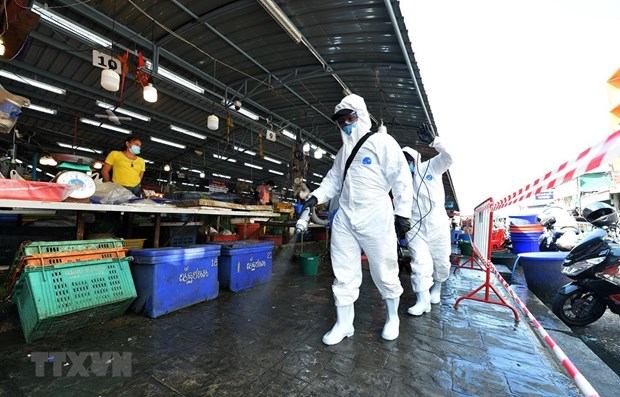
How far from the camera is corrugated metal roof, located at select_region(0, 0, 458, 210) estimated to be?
511 centimetres

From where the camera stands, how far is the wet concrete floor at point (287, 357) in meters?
1.50

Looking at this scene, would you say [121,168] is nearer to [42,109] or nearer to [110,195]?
[110,195]

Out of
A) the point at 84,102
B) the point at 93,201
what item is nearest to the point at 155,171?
the point at 84,102

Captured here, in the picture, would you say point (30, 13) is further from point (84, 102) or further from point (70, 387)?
point (84, 102)

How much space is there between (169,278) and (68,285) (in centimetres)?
74

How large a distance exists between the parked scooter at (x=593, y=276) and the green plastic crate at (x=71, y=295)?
4814 mm

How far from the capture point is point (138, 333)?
6.95ft

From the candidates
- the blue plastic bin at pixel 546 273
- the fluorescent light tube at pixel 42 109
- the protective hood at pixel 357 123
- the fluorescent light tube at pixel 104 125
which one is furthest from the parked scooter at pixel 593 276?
the fluorescent light tube at pixel 104 125

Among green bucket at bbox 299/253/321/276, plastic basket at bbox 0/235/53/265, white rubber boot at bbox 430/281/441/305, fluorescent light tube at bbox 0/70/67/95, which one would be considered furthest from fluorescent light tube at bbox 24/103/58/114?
white rubber boot at bbox 430/281/441/305

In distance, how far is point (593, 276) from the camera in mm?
2930

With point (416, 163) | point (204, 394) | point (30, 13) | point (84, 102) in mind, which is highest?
point (84, 102)

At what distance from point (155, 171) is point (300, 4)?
1714cm

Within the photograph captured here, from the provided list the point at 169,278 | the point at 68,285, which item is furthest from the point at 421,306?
the point at 68,285
